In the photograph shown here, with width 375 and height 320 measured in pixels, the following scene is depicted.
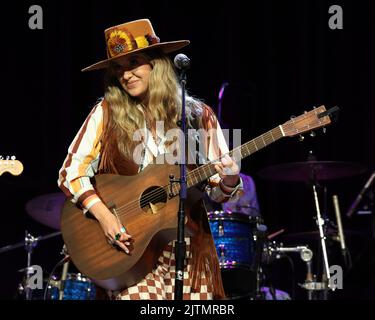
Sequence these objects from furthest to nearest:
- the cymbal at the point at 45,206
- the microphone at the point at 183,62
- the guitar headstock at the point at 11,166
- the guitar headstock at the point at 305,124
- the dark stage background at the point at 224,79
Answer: the dark stage background at the point at 224,79, the cymbal at the point at 45,206, the guitar headstock at the point at 11,166, the guitar headstock at the point at 305,124, the microphone at the point at 183,62

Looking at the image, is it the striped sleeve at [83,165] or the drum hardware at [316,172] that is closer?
the striped sleeve at [83,165]

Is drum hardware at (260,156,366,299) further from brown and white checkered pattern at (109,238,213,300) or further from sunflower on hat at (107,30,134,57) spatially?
brown and white checkered pattern at (109,238,213,300)

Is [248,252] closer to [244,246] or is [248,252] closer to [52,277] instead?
[244,246]

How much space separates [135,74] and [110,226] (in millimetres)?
873

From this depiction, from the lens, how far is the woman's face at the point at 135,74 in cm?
406

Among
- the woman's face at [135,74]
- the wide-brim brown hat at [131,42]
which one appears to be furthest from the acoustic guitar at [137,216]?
the wide-brim brown hat at [131,42]

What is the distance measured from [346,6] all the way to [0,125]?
12.1 ft

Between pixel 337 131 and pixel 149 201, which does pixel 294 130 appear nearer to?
pixel 149 201

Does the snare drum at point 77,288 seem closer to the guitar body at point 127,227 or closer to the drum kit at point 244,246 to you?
the drum kit at point 244,246

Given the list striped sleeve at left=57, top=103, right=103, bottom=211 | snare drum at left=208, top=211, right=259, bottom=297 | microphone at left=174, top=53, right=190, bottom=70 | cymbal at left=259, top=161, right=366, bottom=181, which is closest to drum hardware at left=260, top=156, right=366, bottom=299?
cymbal at left=259, top=161, right=366, bottom=181

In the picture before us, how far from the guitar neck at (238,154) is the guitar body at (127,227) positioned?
81 mm

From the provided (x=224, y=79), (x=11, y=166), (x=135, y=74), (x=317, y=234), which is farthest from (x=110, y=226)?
(x=224, y=79)

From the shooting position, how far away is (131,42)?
4.12 metres
